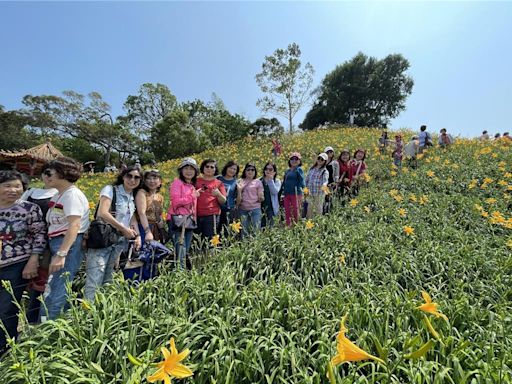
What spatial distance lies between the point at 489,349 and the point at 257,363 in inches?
54.2

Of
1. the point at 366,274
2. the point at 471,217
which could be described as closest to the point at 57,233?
the point at 366,274

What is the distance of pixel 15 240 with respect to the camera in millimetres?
2430

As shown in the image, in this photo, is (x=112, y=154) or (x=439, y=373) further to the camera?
(x=112, y=154)

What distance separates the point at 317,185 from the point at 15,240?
4.01 m

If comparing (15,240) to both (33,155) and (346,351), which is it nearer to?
(346,351)

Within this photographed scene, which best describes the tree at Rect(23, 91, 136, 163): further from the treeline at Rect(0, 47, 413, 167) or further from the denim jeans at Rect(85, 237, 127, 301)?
the denim jeans at Rect(85, 237, 127, 301)

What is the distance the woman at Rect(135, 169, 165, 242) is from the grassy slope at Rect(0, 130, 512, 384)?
2.45 feet

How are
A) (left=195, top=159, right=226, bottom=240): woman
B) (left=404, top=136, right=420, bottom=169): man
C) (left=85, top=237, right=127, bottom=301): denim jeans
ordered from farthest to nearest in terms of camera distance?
1. (left=404, top=136, right=420, bottom=169): man
2. (left=195, top=159, right=226, bottom=240): woman
3. (left=85, top=237, right=127, bottom=301): denim jeans

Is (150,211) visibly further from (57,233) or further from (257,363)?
(257,363)

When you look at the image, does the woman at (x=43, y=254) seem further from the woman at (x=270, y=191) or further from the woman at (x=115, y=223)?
the woman at (x=270, y=191)

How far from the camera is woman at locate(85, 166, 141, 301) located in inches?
108

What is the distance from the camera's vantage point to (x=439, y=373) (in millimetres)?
1613

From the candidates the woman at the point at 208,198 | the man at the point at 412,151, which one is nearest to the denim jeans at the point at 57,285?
the woman at the point at 208,198

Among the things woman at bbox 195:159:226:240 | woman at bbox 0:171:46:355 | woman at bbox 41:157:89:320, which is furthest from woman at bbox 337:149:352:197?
woman at bbox 0:171:46:355
